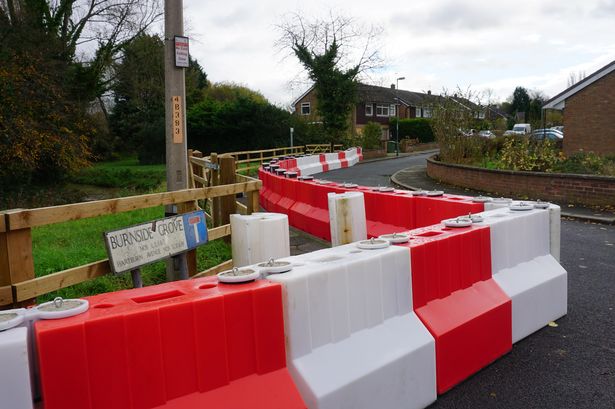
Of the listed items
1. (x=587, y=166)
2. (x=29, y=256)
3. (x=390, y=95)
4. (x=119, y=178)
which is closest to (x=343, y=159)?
(x=119, y=178)

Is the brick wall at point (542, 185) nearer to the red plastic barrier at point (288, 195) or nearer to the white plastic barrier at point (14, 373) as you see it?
the red plastic barrier at point (288, 195)

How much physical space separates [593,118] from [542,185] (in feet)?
56.4

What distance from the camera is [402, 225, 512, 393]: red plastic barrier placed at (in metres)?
3.55

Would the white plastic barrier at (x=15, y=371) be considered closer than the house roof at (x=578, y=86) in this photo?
Yes

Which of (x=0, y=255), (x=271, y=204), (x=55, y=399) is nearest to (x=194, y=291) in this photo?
(x=55, y=399)

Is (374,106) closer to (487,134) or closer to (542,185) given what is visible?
(487,134)

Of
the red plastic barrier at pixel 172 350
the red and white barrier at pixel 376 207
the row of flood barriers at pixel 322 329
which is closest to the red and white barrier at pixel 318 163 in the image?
the red and white barrier at pixel 376 207

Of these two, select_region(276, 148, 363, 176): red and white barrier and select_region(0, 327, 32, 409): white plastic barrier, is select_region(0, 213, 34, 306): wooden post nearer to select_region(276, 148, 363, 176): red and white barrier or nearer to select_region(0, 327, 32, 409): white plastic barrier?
select_region(0, 327, 32, 409): white plastic barrier

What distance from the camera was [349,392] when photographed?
113 inches

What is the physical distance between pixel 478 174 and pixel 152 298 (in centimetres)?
1474

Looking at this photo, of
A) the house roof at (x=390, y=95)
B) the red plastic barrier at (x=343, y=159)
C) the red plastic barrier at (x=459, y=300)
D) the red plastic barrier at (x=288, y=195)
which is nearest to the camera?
the red plastic barrier at (x=459, y=300)

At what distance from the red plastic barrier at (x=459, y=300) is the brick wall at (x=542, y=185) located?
960 cm

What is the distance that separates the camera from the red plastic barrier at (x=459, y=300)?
3547 millimetres

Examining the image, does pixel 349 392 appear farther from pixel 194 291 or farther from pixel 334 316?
pixel 194 291
